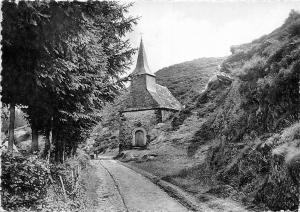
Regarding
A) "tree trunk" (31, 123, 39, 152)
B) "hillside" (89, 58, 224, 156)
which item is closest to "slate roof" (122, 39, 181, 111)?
"hillside" (89, 58, 224, 156)

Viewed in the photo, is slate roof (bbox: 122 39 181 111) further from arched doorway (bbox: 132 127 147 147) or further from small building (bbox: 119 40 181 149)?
arched doorway (bbox: 132 127 147 147)

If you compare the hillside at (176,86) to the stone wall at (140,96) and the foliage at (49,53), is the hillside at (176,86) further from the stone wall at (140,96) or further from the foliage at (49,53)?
the foliage at (49,53)

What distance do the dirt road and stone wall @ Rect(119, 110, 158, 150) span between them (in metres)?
18.0

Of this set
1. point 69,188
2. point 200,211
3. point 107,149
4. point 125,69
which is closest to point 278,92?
point 200,211

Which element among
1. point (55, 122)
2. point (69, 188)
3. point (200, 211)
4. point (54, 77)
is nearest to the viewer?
point (54, 77)

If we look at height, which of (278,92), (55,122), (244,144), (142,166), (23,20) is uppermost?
(23,20)

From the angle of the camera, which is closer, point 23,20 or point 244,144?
point 23,20

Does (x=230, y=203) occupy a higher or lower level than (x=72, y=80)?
lower

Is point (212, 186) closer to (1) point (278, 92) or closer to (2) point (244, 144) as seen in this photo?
(2) point (244, 144)

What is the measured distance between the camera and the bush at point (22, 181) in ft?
23.5

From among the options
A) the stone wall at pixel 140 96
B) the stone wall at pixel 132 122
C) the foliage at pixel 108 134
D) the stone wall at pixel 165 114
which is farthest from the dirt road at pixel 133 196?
the foliage at pixel 108 134

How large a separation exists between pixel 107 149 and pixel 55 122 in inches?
1311

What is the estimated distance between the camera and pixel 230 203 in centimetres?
1062

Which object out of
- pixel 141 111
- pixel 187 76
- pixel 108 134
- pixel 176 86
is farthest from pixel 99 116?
pixel 187 76
